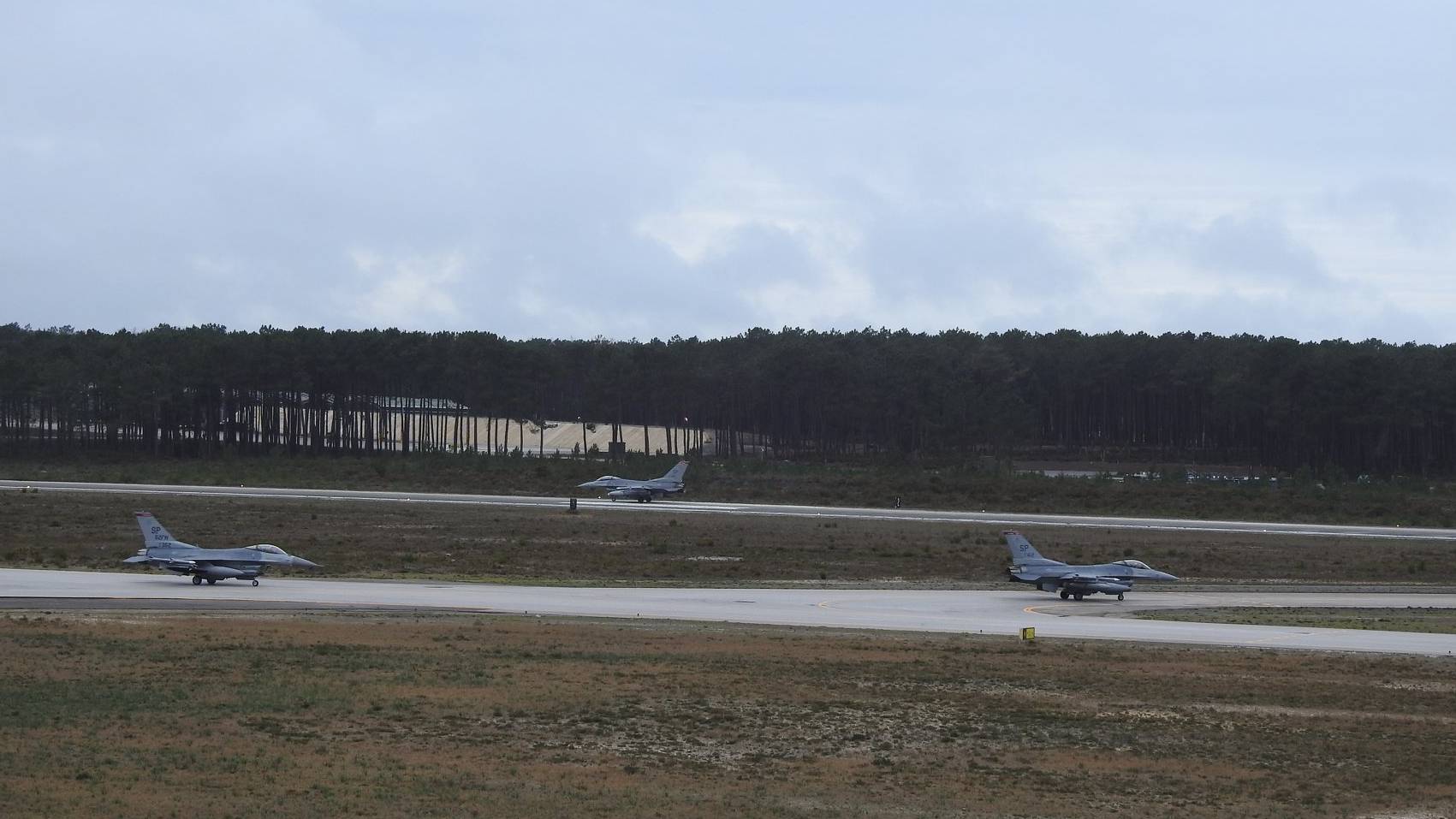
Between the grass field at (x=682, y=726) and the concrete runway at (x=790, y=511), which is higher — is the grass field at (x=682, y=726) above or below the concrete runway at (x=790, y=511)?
below

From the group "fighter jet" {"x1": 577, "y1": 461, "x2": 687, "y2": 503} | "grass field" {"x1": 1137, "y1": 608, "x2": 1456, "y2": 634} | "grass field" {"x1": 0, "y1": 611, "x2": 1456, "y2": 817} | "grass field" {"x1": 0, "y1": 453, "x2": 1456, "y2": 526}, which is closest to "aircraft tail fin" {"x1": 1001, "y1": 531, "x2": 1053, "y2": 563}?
"grass field" {"x1": 1137, "y1": 608, "x2": 1456, "y2": 634}

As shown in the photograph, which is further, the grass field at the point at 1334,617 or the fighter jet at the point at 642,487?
the fighter jet at the point at 642,487

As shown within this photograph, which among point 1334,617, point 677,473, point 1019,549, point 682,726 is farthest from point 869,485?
point 682,726

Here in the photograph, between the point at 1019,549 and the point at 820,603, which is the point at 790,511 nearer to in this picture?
the point at 1019,549

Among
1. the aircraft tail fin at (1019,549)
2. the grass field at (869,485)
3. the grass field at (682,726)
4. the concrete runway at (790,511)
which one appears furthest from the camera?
the grass field at (869,485)

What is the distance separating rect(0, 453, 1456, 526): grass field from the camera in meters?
95.8

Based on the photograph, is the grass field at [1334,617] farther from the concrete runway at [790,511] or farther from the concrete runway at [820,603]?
the concrete runway at [790,511]

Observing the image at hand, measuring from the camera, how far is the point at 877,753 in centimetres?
2480

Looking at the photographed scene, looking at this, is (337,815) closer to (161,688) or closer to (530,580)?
(161,688)

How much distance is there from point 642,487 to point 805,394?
6159cm

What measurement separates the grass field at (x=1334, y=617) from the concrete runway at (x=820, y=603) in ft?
4.41

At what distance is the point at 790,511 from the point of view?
88062mm

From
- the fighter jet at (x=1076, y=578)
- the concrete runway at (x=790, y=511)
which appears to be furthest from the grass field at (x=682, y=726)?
the concrete runway at (x=790, y=511)

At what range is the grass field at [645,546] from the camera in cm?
5875
